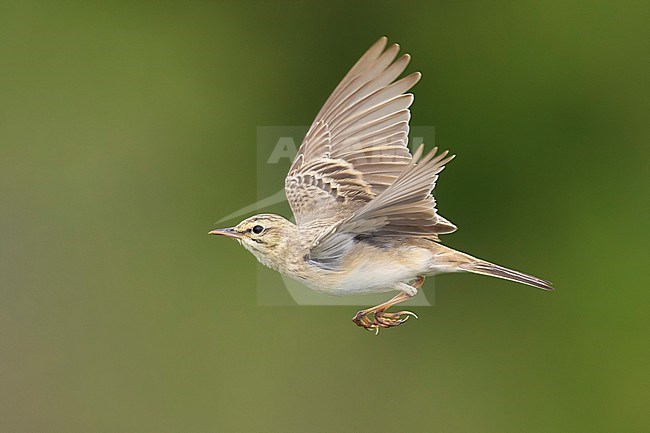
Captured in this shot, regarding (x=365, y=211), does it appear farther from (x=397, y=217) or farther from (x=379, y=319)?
(x=379, y=319)

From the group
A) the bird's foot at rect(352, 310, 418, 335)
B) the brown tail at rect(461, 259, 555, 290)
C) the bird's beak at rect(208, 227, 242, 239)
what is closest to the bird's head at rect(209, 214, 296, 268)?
the bird's beak at rect(208, 227, 242, 239)

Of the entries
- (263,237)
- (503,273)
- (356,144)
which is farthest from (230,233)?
(356,144)

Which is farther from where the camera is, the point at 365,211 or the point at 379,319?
the point at 379,319

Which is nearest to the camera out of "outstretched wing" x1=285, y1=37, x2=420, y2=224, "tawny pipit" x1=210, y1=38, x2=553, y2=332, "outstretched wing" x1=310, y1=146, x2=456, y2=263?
"outstretched wing" x1=310, y1=146, x2=456, y2=263

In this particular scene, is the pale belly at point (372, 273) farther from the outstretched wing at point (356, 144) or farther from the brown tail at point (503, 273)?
the outstretched wing at point (356, 144)

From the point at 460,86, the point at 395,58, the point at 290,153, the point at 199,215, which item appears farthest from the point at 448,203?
the point at 395,58

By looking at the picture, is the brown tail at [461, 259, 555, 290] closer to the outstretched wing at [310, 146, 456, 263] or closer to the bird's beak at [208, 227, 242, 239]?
the outstretched wing at [310, 146, 456, 263]

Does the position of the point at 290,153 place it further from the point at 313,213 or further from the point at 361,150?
the point at 313,213
